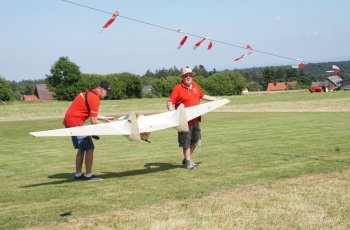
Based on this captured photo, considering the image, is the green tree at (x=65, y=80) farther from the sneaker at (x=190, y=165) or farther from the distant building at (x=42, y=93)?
the sneaker at (x=190, y=165)

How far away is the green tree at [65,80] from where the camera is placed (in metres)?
103

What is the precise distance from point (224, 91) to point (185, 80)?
382 feet

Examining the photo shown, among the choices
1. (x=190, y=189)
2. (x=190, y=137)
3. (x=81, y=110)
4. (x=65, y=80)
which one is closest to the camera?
(x=190, y=189)

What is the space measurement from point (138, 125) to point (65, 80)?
98129 mm

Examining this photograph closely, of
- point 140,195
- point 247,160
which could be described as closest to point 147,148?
point 247,160

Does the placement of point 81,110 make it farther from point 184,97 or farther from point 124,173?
point 184,97

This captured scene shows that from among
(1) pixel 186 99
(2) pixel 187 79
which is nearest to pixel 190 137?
(1) pixel 186 99

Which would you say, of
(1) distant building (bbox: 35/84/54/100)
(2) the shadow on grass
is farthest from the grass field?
(1) distant building (bbox: 35/84/54/100)

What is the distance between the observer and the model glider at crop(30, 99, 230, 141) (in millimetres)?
8109

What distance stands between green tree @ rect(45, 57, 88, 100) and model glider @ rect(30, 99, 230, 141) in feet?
313

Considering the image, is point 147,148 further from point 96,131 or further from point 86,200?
point 86,200

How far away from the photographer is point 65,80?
4087 inches

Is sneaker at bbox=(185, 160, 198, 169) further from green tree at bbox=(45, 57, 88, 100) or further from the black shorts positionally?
green tree at bbox=(45, 57, 88, 100)

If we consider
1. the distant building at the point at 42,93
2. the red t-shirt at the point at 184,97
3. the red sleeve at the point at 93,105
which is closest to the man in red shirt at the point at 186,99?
the red t-shirt at the point at 184,97
